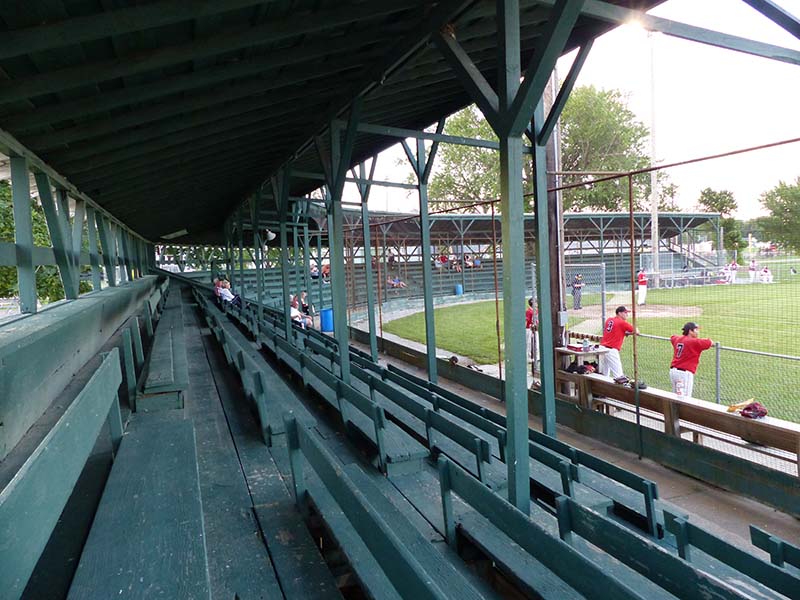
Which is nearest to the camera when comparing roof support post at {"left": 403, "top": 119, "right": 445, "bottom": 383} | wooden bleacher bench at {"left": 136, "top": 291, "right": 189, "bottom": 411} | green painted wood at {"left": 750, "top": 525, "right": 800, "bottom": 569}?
green painted wood at {"left": 750, "top": 525, "right": 800, "bottom": 569}

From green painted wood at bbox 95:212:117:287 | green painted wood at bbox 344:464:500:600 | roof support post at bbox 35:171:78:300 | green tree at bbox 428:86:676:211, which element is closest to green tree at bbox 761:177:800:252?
green painted wood at bbox 344:464:500:600

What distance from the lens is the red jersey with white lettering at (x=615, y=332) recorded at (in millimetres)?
7918

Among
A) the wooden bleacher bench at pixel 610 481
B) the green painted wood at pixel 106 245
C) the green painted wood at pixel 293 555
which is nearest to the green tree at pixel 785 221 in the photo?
the wooden bleacher bench at pixel 610 481

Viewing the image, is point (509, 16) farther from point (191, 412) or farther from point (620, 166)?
point (620, 166)

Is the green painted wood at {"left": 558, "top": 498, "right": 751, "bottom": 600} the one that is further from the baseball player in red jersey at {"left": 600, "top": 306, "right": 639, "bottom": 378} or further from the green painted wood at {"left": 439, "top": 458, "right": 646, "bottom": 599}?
the baseball player in red jersey at {"left": 600, "top": 306, "right": 639, "bottom": 378}

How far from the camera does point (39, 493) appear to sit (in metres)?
1.14

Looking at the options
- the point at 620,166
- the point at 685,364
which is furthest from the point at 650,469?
the point at 620,166

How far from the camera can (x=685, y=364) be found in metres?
6.87

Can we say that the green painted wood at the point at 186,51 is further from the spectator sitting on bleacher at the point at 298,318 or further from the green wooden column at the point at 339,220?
the spectator sitting on bleacher at the point at 298,318

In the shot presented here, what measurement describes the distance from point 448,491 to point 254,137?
5139 millimetres

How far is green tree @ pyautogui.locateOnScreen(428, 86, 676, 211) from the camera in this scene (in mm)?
42156

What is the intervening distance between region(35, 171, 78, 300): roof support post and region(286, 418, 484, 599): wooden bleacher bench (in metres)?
3.26

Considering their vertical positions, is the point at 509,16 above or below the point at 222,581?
above

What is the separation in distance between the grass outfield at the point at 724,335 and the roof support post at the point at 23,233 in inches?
141
